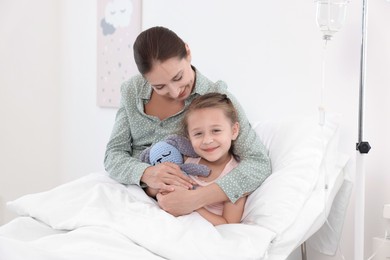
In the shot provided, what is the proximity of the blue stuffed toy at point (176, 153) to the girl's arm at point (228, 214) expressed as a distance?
144mm

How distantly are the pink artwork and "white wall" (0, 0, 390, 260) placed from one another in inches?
3.1

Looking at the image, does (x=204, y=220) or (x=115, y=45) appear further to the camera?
(x=115, y=45)

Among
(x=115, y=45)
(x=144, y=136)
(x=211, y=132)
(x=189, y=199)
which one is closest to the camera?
(x=189, y=199)

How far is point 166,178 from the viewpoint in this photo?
148cm

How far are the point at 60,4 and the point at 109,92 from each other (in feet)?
2.62

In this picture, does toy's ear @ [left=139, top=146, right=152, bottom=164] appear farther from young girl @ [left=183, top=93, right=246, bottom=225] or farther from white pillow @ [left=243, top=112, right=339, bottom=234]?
white pillow @ [left=243, top=112, right=339, bottom=234]

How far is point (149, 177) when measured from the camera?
1527 millimetres

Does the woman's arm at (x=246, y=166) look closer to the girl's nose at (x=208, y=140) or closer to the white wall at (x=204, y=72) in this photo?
the girl's nose at (x=208, y=140)

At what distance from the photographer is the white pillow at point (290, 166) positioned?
4.38ft

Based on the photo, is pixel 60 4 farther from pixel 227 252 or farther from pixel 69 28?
pixel 227 252

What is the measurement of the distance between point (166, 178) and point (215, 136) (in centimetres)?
20

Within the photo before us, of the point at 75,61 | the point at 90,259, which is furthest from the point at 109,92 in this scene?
the point at 90,259

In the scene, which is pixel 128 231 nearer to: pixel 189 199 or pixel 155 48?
pixel 189 199

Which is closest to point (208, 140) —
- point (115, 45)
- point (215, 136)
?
point (215, 136)
